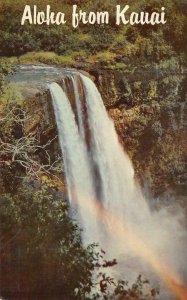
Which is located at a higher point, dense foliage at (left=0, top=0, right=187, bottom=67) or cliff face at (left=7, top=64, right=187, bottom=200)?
dense foliage at (left=0, top=0, right=187, bottom=67)

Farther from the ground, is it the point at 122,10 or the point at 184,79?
the point at 122,10

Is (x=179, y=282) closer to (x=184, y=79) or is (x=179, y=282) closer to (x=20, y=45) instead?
(x=184, y=79)

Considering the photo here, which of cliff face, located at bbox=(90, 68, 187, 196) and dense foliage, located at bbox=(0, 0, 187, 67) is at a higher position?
dense foliage, located at bbox=(0, 0, 187, 67)

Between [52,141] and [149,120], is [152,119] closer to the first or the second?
[149,120]

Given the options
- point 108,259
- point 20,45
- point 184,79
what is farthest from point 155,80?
point 108,259
